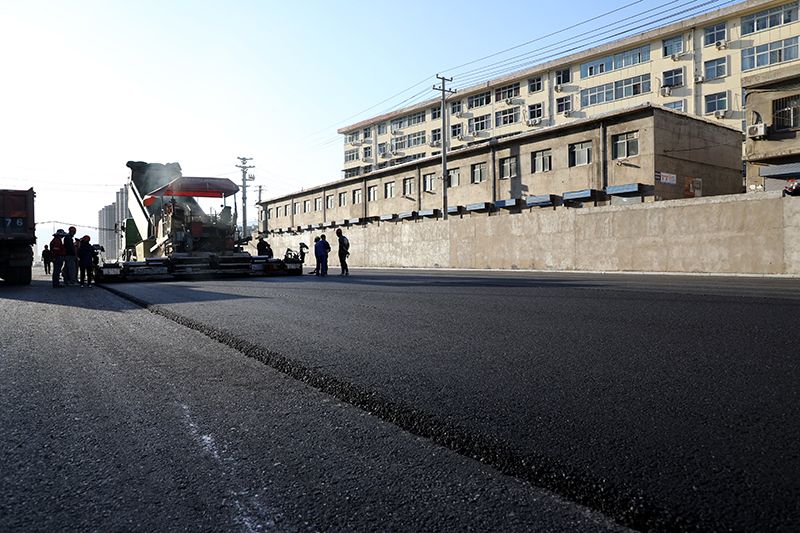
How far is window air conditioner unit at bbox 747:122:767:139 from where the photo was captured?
27.9m

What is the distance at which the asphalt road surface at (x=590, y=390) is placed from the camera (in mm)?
1932

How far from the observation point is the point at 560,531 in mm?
1696

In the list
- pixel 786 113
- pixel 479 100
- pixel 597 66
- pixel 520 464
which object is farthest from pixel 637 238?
pixel 479 100

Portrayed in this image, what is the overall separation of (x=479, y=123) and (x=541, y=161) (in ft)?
73.0

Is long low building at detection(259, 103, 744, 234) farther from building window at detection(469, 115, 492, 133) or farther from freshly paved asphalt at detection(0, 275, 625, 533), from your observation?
freshly paved asphalt at detection(0, 275, 625, 533)

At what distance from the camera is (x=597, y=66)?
1896 inches

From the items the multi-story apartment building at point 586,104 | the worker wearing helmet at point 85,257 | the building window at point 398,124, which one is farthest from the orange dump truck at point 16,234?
the building window at point 398,124

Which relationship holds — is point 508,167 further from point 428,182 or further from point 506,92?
point 506,92

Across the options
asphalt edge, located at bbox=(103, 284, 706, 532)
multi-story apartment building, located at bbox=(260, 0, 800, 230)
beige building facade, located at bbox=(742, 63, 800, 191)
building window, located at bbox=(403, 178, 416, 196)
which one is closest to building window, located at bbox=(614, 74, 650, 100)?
multi-story apartment building, located at bbox=(260, 0, 800, 230)

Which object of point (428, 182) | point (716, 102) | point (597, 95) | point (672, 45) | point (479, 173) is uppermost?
point (672, 45)

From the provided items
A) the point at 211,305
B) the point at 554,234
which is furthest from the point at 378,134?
the point at 211,305

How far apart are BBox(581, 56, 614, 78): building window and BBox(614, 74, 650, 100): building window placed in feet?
5.94

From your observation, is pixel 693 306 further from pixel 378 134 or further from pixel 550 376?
pixel 378 134

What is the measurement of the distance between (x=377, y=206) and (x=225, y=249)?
3156 cm
